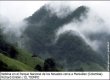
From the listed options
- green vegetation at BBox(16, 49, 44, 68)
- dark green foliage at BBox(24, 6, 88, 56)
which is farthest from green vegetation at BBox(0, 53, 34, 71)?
dark green foliage at BBox(24, 6, 88, 56)

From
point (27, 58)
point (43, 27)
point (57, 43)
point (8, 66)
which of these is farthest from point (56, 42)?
point (8, 66)

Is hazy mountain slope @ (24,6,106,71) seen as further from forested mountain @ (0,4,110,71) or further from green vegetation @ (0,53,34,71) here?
green vegetation @ (0,53,34,71)

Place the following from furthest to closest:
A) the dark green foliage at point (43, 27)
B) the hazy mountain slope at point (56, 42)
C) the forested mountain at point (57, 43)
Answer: the dark green foliage at point (43, 27) < the hazy mountain slope at point (56, 42) < the forested mountain at point (57, 43)

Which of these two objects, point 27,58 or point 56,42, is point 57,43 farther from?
point 27,58

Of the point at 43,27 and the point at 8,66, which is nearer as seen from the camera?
the point at 8,66

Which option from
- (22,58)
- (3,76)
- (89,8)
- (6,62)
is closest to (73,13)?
(89,8)

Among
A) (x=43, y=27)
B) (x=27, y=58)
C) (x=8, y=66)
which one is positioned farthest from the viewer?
(x=43, y=27)

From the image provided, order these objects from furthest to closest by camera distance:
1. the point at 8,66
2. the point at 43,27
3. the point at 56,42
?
the point at 43,27, the point at 56,42, the point at 8,66

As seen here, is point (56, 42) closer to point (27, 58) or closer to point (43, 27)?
point (43, 27)

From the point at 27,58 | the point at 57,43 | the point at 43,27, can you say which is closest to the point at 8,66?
the point at 27,58

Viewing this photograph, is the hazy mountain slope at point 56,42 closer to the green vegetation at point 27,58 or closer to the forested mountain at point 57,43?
the forested mountain at point 57,43

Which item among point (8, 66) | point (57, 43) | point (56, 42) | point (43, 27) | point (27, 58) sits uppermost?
point (43, 27)

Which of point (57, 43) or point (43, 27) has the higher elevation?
point (43, 27)

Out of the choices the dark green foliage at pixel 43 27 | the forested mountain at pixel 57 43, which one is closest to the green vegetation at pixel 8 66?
the forested mountain at pixel 57 43
